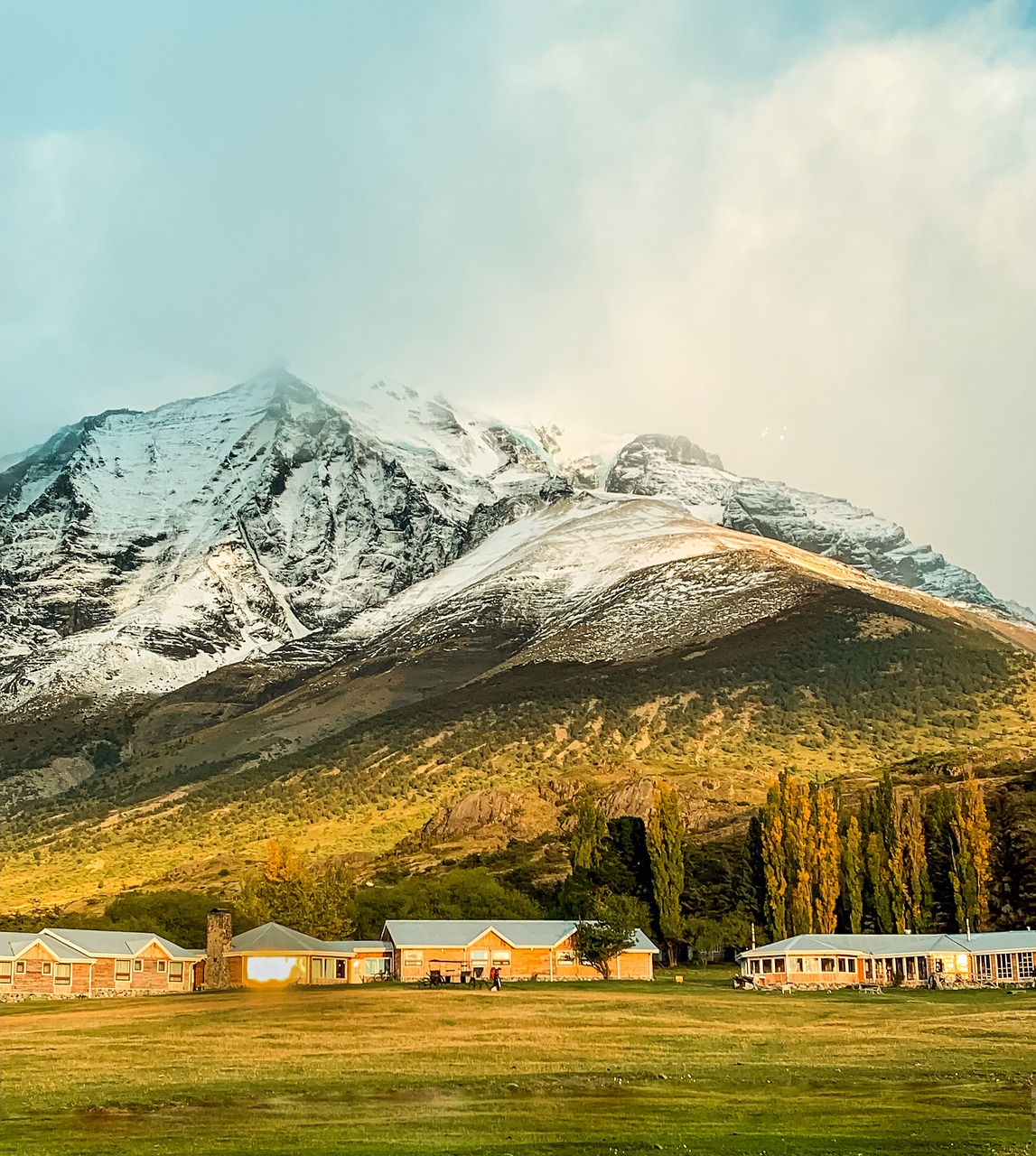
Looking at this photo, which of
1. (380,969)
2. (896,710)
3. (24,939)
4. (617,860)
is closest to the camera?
(24,939)

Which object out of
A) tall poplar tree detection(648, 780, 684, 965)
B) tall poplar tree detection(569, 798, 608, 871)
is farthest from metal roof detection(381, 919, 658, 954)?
tall poplar tree detection(569, 798, 608, 871)

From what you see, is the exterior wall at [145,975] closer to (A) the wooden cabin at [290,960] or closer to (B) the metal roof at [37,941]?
(B) the metal roof at [37,941]

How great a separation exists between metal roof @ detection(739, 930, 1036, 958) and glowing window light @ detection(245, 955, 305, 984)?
22.6 m

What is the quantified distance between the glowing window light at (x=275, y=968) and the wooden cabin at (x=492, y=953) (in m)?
5.52

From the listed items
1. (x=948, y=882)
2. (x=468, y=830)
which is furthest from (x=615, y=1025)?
(x=468, y=830)

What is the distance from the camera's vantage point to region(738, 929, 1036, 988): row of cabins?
Result: 6756 centimetres

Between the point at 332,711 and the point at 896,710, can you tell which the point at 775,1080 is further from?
the point at 332,711

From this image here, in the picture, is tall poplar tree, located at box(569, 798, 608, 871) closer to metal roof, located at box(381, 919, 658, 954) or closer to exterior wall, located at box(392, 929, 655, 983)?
metal roof, located at box(381, 919, 658, 954)

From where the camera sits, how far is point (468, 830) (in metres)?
114

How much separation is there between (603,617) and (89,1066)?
15908 cm

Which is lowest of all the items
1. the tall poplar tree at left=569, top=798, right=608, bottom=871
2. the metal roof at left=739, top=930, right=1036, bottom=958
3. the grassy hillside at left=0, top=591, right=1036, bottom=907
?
the metal roof at left=739, top=930, right=1036, bottom=958

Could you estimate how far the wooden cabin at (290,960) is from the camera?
7094 cm

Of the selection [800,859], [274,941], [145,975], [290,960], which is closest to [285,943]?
[274,941]

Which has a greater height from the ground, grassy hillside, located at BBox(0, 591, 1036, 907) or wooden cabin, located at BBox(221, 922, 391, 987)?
grassy hillside, located at BBox(0, 591, 1036, 907)
